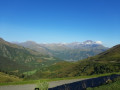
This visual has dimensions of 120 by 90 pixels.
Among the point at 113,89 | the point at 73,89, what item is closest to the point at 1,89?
the point at 73,89

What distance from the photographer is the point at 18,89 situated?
202ft

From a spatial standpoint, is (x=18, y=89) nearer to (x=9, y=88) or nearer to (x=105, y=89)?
(x=9, y=88)

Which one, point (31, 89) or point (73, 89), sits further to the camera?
point (31, 89)

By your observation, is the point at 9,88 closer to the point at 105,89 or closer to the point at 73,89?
the point at 73,89

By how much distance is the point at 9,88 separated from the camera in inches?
2500

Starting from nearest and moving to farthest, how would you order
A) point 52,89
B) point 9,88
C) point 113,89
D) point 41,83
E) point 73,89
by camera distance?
point 41,83 < point 113,89 < point 73,89 < point 52,89 < point 9,88

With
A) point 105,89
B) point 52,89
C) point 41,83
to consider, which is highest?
point 41,83

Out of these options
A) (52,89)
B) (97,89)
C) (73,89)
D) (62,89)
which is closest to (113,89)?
(97,89)

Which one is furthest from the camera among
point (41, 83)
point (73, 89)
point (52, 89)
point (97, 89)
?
point (52, 89)

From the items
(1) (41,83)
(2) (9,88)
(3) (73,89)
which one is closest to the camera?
(1) (41,83)

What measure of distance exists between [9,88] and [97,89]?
41.8m

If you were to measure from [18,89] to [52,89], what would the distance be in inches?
630

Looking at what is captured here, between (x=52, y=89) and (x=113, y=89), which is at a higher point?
(x=113, y=89)

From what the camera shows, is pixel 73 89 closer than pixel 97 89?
No
